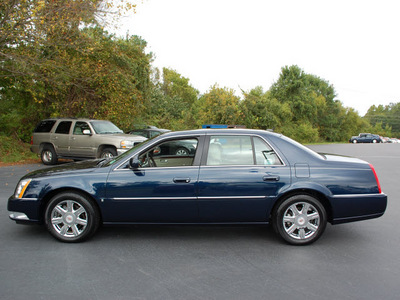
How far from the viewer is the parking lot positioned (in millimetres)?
3221

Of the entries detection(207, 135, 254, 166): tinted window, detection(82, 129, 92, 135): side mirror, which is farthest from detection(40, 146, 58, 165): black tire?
detection(207, 135, 254, 166): tinted window

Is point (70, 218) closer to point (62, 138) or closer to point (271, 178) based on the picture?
point (271, 178)

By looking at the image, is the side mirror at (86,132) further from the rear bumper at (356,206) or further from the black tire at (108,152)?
the rear bumper at (356,206)

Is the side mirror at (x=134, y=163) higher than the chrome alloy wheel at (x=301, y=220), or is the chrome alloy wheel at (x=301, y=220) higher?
the side mirror at (x=134, y=163)

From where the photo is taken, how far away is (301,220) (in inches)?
174

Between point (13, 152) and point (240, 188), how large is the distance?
49.2 ft

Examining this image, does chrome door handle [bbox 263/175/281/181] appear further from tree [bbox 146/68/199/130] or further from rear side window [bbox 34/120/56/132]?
tree [bbox 146/68/199/130]

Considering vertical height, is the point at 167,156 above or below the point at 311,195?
above

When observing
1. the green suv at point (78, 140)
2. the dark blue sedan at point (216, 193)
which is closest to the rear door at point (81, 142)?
the green suv at point (78, 140)

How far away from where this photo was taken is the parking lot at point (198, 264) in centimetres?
322

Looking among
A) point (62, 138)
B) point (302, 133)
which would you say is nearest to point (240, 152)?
point (62, 138)

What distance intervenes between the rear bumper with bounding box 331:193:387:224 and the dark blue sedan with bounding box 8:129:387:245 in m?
0.01

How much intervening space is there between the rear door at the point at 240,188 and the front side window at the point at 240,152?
0.05 ft

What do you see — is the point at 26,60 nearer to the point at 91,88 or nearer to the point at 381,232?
the point at 91,88
